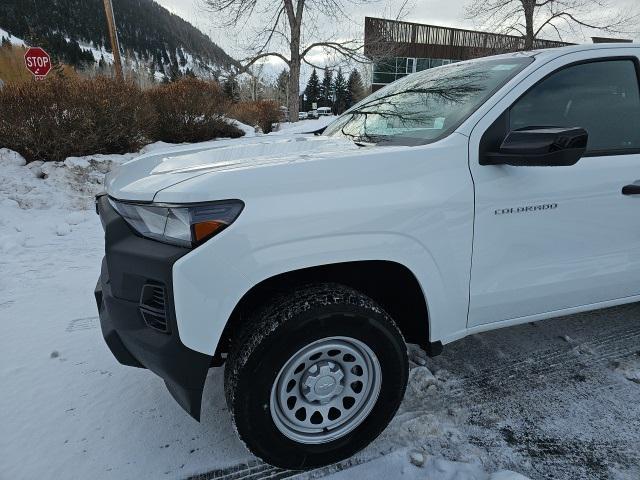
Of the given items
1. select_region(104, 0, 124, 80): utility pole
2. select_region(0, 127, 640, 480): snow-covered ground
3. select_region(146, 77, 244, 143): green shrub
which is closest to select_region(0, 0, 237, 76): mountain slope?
select_region(104, 0, 124, 80): utility pole

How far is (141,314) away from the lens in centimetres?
170

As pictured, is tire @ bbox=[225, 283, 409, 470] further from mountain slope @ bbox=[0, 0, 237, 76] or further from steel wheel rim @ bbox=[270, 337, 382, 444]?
mountain slope @ bbox=[0, 0, 237, 76]

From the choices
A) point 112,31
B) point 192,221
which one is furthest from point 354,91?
point 192,221

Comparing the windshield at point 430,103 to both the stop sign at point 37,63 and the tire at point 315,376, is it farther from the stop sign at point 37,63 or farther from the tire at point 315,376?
the stop sign at point 37,63

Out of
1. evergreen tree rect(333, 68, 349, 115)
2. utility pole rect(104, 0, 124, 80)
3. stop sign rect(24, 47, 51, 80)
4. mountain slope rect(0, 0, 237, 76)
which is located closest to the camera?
stop sign rect(24, 47, 51, 80)

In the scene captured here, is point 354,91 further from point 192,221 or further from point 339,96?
point 192,221

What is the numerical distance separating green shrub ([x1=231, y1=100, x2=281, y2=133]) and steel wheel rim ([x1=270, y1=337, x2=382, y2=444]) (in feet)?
49.7

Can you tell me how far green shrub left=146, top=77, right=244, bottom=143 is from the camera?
10188mm

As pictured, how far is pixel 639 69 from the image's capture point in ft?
7.78

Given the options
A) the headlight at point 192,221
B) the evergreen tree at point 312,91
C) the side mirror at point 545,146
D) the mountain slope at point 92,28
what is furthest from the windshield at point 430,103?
the mountain slope at point 92,28

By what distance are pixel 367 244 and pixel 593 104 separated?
Result: 1.58 metres

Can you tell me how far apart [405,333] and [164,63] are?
4437 inches

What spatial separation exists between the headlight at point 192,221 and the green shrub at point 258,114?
1500 cm

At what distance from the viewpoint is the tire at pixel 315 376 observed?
168 cm
